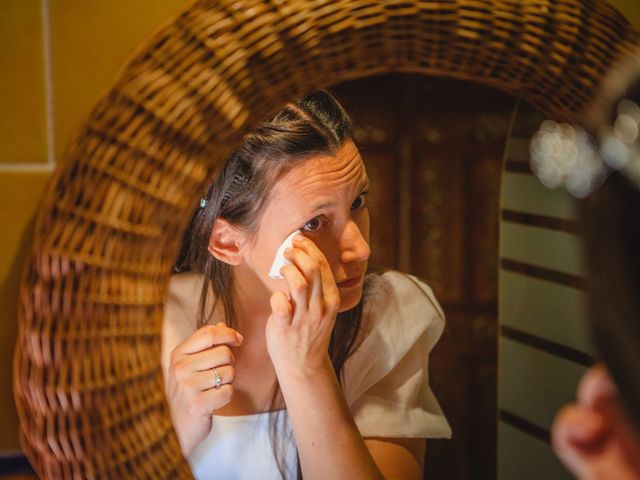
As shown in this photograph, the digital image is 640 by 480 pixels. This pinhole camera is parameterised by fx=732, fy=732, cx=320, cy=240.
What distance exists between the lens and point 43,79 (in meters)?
0.55

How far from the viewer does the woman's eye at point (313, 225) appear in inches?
26.4

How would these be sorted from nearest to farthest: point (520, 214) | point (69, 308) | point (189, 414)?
point (69, 308) → point (189, 414) → point (520, 214)

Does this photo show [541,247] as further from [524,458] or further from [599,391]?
[599,391]

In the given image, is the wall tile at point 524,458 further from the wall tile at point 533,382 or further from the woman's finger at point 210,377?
the woman's finger at point 210,377

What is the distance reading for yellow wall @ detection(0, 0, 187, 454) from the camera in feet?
1.79

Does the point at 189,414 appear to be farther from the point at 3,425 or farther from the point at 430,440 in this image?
the point at 430,440

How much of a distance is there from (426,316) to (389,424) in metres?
0.12

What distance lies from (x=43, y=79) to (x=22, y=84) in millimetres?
16

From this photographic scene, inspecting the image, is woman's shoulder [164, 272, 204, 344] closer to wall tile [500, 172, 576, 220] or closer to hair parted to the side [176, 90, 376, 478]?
hair parted to the side [176, 90, 376, 478]

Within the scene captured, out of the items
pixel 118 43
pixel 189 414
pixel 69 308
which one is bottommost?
pixel 189 414

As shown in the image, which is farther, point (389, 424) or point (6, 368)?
point (389, 424)

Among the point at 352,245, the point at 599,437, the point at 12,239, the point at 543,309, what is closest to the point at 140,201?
the point at 12,239

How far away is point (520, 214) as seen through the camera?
742 mm

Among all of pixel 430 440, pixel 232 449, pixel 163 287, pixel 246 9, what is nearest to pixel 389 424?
pixel 430 440
